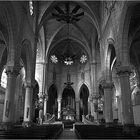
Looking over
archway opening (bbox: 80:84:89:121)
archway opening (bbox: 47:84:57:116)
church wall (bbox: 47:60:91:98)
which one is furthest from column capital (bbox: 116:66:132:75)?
archway opening (bbox: 47:84:57:116)

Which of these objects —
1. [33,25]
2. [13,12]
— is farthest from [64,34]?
[13,12]

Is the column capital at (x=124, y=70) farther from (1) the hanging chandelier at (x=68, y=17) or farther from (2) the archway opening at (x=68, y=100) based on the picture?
(2) the archway opening at (x=68, y=100)

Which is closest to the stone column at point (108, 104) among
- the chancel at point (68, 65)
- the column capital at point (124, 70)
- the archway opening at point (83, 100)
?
the chancel at point (68, 65)

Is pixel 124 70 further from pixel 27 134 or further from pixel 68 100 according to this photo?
pixel 68 100

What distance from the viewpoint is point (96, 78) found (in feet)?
102

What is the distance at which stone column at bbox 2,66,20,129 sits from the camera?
42.5 feet

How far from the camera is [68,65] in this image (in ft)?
132

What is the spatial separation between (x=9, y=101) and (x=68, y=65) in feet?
90.5

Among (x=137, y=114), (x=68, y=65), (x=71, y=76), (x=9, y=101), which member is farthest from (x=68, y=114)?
(x=9, y=101)

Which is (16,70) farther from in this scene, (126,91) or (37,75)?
(37,75)

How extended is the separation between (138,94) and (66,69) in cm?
1811

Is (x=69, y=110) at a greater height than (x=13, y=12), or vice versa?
(x=13, y=12)

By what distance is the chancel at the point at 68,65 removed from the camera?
1288cm

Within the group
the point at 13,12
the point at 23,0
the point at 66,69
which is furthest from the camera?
the point at 66,69
